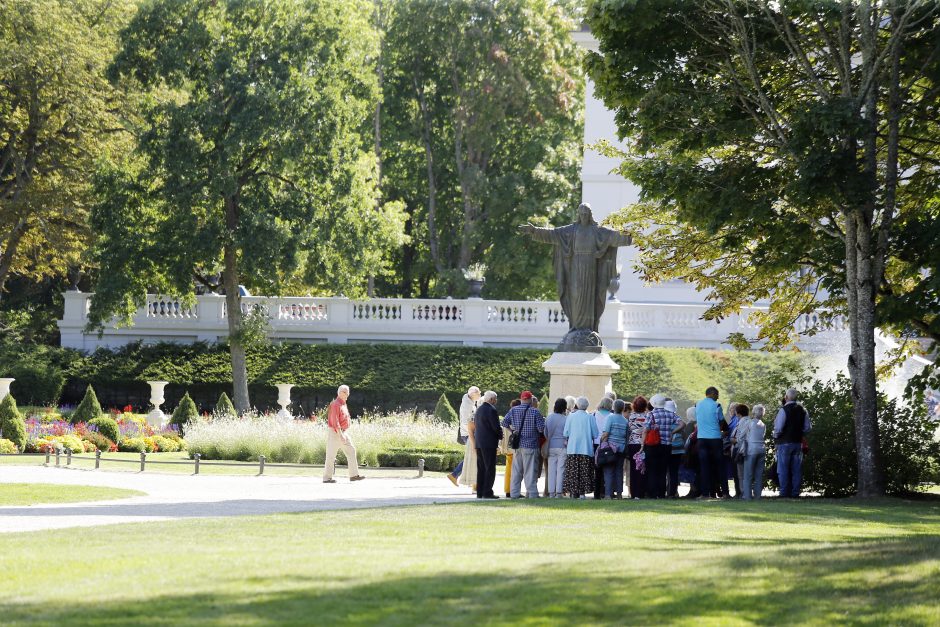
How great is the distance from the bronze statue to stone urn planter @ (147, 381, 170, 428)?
15.3m

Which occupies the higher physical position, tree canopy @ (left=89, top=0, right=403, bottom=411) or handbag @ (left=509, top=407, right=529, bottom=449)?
tree canopy @ (left=89, top=0, right=403, bottom=411)

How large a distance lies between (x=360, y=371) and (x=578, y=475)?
21669 mm

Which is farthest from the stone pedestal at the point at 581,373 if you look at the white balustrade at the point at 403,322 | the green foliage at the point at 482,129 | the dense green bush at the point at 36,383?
the green foliage at the point at 482,129

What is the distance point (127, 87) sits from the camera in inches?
1656

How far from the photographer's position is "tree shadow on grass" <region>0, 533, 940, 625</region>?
900 cm

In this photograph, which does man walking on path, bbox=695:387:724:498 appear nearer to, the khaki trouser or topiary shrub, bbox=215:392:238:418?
the khaki trouser

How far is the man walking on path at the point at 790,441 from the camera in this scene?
787 inches

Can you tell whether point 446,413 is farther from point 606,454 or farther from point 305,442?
point 606,454

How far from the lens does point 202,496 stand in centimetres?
2055

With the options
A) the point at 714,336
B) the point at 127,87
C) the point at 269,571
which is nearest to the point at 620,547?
the point at 269,571

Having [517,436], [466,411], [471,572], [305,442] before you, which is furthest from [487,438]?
[305,442]

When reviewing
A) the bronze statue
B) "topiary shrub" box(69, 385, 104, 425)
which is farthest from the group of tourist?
"topiary shrub" box(69, 385, 104, 425)

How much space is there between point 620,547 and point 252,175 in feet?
94.7

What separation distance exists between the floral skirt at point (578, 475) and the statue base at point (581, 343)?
3332 mm
